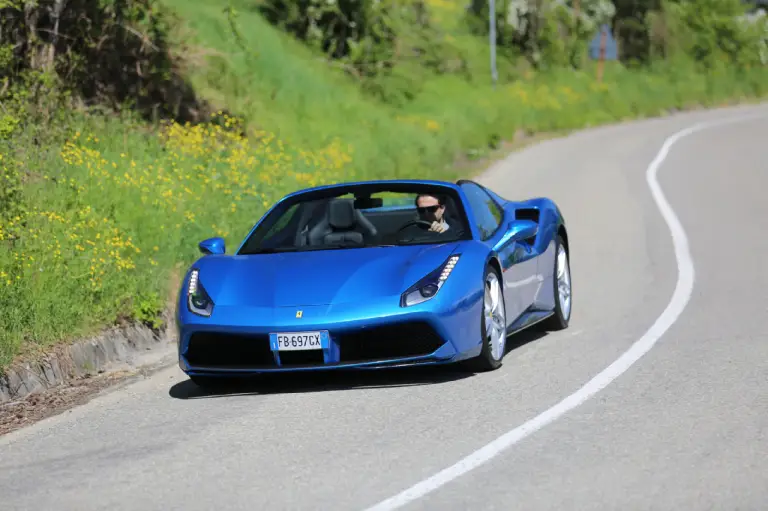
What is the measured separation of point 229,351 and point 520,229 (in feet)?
8.35

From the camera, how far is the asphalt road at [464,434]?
6.12 meters

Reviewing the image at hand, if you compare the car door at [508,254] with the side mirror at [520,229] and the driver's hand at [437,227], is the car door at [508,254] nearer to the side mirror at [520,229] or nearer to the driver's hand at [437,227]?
the side mirror at [520,229]

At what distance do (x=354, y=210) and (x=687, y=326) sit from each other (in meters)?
2.80

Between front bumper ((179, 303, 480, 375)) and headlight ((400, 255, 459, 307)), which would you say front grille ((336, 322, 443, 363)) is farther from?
headlight ((400, 255, 459, 307))

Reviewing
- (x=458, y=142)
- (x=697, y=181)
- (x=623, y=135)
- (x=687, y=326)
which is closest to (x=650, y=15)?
(x=623, y=135)

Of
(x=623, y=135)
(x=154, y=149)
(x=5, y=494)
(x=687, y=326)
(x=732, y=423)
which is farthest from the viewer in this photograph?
(x=623, y=135)

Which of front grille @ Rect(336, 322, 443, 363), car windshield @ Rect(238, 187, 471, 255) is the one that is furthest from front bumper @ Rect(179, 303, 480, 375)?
car windshield @ Rect(238, 187, 471, 255)

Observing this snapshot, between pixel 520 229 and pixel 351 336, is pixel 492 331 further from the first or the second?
pixel 520 229

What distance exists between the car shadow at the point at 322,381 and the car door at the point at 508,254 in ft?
2.49

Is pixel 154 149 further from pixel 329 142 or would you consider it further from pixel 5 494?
pixel 5 494

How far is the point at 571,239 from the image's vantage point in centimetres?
1836

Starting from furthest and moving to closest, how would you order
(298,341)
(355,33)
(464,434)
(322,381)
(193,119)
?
(355,33) → (193,119) → (322,381) → (298,341) → (464,434)

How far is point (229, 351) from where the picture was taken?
907 centimetres

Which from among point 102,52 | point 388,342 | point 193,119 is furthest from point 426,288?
point 193,119
